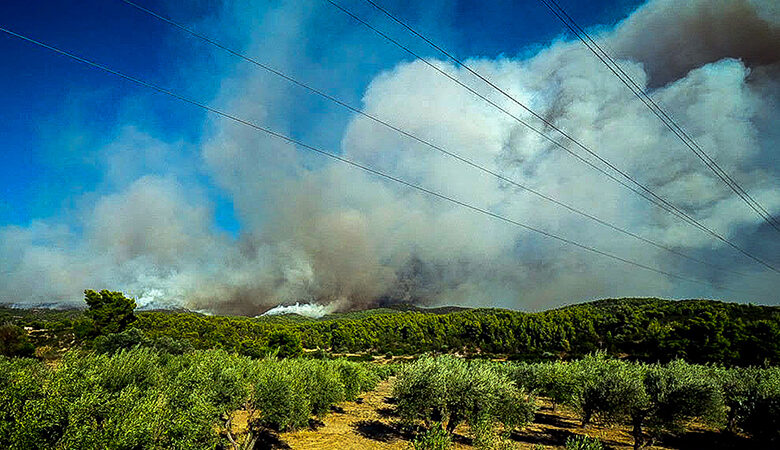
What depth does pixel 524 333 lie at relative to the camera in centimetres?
11300

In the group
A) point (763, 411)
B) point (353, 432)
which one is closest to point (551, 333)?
point (763, 411)

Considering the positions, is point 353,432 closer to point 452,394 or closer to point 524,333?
point 452,394

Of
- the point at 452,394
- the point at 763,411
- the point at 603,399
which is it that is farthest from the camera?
the point at 603,399

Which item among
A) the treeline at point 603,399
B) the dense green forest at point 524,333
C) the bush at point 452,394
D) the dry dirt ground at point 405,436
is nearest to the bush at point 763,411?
the treeline at point 603,399

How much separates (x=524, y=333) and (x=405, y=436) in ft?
317

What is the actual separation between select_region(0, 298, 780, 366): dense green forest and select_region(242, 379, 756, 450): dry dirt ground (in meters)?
33.6

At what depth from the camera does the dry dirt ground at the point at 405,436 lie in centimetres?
2519

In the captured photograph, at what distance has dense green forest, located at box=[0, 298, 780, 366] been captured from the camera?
69.2 metres

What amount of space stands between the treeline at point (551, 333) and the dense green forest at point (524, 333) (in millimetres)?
205

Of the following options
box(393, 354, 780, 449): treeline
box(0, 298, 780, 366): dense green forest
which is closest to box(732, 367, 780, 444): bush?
box(393, 354, 780, 449): treeline

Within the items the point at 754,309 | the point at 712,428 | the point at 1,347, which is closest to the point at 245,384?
the point at 712,428

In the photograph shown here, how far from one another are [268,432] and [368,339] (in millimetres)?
97714

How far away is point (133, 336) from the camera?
5350 cm

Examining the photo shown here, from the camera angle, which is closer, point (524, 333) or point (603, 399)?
point (603, 399)
